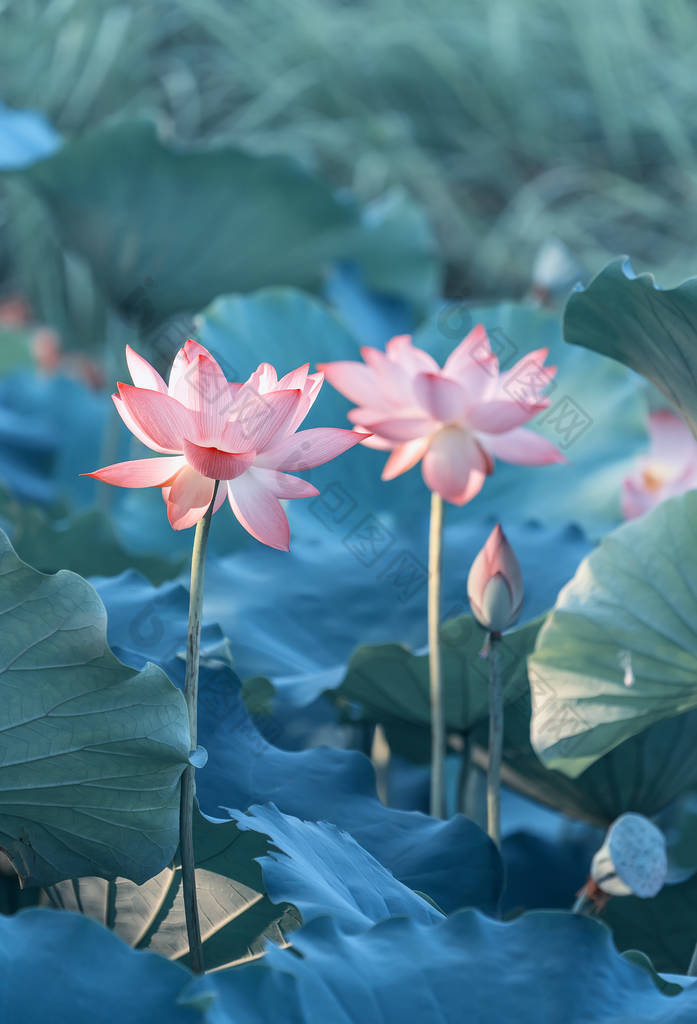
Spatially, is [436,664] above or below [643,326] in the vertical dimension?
below

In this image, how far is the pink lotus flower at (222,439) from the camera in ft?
1.31

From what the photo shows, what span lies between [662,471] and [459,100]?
8.02 feet

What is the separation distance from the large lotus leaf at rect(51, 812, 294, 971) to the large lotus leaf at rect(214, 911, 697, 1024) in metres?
0.09

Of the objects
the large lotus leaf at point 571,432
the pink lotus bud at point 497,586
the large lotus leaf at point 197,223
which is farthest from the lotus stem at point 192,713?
the large lotus leaf at point 197,223

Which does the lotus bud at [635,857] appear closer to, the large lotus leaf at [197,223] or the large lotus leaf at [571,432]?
the large lotus leaf at [571,432]

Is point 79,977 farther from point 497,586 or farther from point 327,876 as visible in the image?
point 497,586

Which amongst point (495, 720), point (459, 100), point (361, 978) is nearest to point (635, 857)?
point (495, 720)

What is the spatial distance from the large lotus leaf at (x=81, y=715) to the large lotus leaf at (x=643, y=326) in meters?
0.30

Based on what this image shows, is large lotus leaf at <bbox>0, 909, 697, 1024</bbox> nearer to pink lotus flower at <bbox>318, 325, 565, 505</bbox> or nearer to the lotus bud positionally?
the lotus bud

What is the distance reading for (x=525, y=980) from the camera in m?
0.37

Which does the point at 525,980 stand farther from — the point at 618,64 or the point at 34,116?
the point at 618,64

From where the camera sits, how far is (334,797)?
0.54 m

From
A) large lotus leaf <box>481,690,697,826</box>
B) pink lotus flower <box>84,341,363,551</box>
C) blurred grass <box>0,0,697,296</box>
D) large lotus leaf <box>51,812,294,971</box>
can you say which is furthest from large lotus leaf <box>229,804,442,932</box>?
blurred grass <box>0,0,697,296</box>

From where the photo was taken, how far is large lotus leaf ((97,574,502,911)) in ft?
1.70
